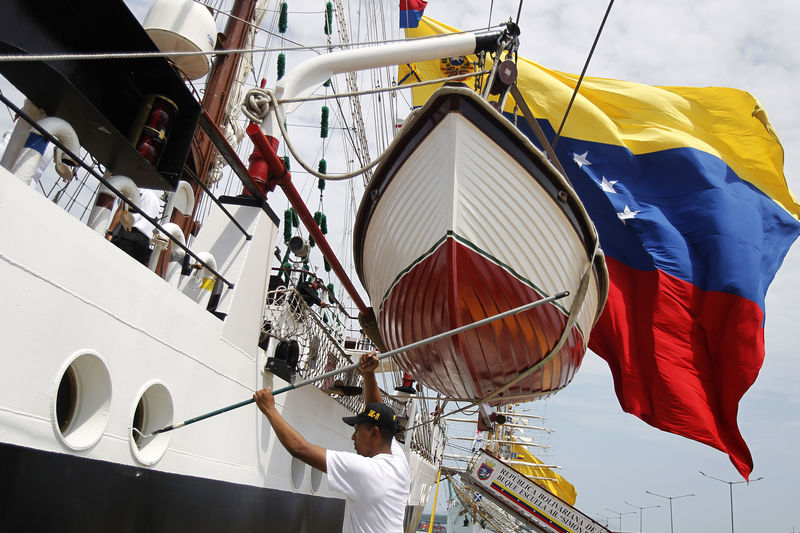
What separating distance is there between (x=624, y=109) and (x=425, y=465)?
11.0 metres

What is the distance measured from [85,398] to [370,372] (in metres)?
1.63

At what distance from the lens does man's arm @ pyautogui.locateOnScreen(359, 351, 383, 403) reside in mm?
3152

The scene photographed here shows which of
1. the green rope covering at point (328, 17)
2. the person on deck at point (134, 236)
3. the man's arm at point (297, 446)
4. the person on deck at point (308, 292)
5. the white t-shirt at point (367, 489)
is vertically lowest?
the white t-shirt at point (367, 489)

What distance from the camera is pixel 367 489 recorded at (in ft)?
8.36

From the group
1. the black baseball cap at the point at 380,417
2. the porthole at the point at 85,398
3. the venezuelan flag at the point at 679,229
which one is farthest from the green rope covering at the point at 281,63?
the black baseball cap at the point at 380,417

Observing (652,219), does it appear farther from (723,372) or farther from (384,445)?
(384,445)

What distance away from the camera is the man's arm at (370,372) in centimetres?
315

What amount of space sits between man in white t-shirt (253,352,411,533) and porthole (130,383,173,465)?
143cm

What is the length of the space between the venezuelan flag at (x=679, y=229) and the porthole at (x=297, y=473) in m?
4.08

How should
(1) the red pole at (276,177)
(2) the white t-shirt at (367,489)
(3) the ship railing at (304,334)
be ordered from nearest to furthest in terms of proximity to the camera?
(2) the white t-shirt at (367,489)
(1) the red pole at (276,177)
(3) the ship railing at (304,334)

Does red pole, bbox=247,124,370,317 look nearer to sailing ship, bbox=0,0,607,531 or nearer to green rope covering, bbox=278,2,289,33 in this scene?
sailing ship, bbox=0,0,607,531

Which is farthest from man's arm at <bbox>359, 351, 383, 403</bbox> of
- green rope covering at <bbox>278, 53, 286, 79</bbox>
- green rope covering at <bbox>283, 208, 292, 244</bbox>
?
green rope covering at <bbox>278, 53, 286, 79</bbox>

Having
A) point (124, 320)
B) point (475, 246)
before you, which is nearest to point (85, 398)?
point (124, 320)

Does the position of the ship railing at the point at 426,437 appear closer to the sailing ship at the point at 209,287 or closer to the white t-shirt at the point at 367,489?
the sailing ship at the point at 209,287
